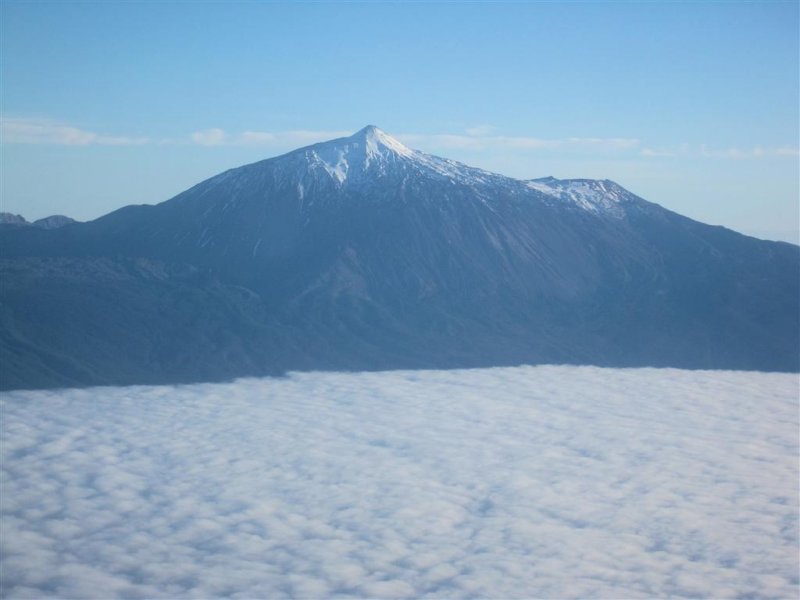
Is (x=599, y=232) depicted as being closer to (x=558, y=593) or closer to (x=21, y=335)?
(x=21, y=335)

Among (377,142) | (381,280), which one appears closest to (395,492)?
(381,280)

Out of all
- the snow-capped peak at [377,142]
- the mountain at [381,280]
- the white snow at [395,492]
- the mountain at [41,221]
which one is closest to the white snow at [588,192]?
the mountain at [381,280]

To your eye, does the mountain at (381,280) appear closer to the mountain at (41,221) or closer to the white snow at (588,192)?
the white snow at (588,192)

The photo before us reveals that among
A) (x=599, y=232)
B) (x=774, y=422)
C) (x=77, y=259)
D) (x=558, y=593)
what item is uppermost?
(x=599, y=232)

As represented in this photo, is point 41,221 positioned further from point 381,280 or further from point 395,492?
point 395,492

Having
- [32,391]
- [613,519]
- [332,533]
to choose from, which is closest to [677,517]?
[613,519]

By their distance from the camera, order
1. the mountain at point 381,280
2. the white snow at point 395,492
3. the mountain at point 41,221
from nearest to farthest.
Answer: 1. the white snow at point 395,492
2. the mountain at point 381,280
3. the mountain at point 41,221
